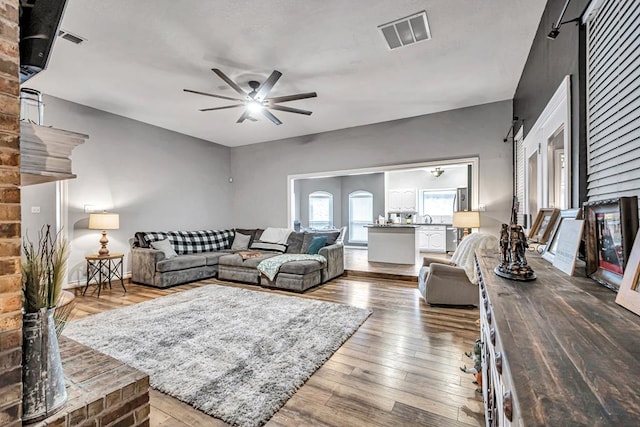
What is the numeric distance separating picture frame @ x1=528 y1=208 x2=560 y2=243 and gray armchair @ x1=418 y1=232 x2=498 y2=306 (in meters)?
1.26

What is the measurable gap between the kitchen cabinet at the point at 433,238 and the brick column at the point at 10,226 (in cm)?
888

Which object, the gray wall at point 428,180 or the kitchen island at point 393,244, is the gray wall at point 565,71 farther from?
the gray wall at point 428,180

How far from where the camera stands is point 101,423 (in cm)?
119

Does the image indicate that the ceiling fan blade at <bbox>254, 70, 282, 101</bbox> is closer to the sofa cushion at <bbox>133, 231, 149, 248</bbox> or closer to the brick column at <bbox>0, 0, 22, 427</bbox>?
the brick column at <bbox>0, 0, 22, 427</bbox>

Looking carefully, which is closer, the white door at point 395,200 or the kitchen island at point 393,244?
the kitchen island at point 393,244

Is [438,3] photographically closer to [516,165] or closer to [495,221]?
[516,165]

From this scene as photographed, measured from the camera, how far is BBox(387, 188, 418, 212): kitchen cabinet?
31.4ft

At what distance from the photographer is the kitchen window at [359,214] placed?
1075 cm

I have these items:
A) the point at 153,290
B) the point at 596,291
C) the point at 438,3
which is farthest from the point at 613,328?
the point at 153,290

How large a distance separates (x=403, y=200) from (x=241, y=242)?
5674mm

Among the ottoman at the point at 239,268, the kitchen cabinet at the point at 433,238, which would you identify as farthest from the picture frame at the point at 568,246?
the kitchen cabinet at the point at 433,238

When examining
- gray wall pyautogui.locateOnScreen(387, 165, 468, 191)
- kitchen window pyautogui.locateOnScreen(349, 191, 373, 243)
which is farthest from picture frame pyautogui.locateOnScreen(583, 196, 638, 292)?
kitchen window pyautogui.locateOnScreen(349, 191, 373, 243)

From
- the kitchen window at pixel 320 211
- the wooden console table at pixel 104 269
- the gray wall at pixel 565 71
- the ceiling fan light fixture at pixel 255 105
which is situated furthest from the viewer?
the kitchen window at pixel 320 211

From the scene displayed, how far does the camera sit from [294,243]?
5887mm
